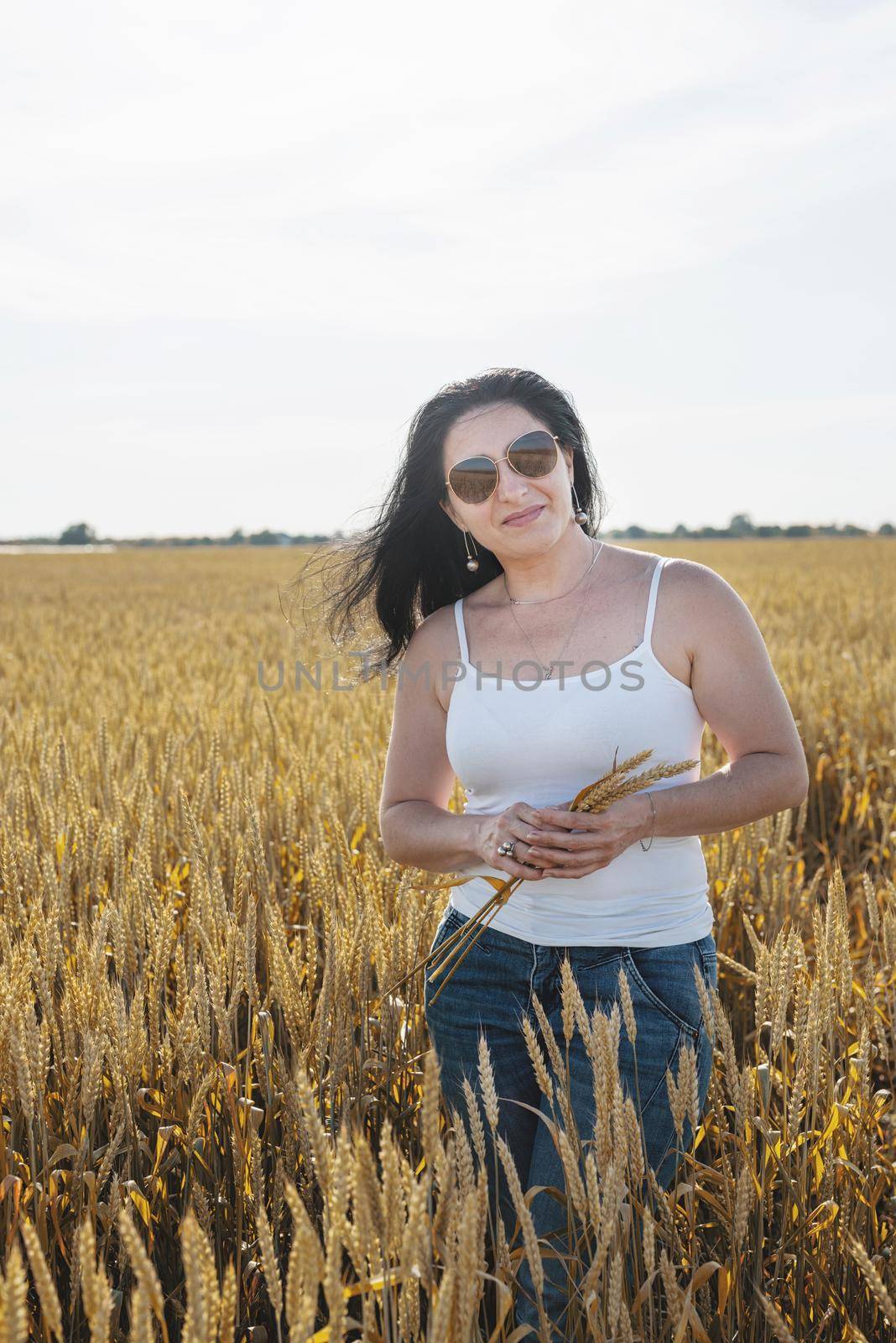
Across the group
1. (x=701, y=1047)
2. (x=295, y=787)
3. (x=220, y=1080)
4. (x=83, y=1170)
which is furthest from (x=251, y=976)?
(x=295, y=787)

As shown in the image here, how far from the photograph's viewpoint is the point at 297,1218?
31.2 inches

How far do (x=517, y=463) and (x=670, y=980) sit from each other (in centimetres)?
95

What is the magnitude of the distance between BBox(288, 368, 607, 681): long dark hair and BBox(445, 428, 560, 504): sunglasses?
116 millimetres

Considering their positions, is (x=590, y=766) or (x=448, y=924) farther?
(x=448, y=924)

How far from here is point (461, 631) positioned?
83.7 inches

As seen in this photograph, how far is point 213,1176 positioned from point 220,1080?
145 mm

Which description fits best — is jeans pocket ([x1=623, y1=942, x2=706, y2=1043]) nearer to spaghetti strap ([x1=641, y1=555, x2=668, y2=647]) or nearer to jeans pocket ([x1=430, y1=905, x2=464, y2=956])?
jeans pocket ([x1=430, y1=905, x2=464, y2=956])

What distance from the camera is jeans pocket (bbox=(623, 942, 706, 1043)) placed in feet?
5.66

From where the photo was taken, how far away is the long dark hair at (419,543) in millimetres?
2119

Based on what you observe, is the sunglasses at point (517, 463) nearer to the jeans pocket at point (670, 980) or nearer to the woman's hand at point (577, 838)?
the woman's hand at point (577, 838)

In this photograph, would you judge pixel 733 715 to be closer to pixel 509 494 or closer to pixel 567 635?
pixel 567 635

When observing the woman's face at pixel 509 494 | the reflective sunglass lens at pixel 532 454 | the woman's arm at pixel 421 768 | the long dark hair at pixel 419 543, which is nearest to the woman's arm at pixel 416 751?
the woman's arm at pixel 421 768

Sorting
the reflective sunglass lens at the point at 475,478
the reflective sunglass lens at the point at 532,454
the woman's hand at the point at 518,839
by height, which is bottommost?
the woman's hand at the point at 518,839
